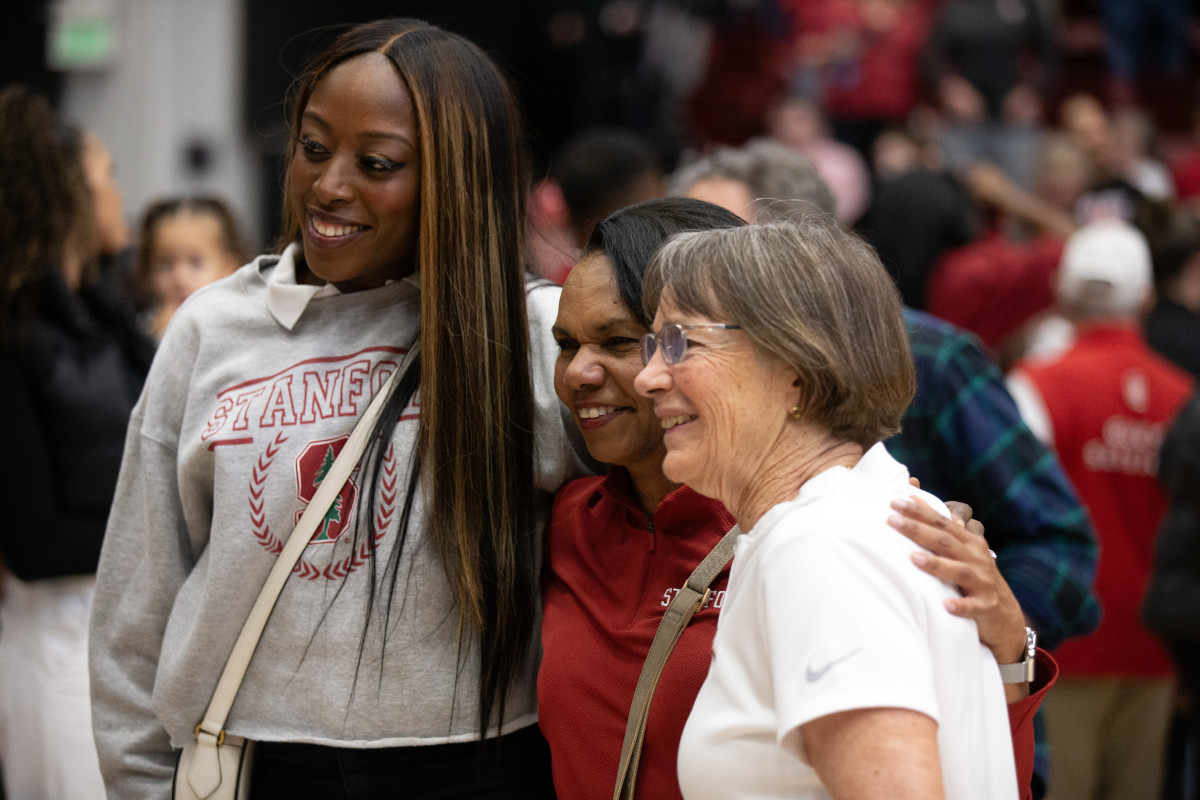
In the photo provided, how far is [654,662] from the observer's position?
159 cm

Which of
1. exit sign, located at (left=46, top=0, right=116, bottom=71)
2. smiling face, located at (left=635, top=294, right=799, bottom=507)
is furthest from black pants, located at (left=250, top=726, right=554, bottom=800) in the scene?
exit sign, located at (left=46, top=0, right=116, bottom=71)

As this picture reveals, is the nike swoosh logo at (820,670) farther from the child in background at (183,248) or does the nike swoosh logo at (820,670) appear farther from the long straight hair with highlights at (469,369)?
the child in background at (183,248)

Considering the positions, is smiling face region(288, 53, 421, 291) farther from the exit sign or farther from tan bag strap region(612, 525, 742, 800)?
the exit sign

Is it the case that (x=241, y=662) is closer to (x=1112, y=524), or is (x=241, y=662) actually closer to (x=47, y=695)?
(x=47, y=695)

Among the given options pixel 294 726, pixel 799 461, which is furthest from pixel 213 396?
pixel 799 461

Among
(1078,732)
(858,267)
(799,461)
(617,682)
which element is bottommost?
(1078,732)

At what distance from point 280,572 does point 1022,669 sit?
3.31 feet

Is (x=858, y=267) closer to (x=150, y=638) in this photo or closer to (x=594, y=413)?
(x=594, y=413)

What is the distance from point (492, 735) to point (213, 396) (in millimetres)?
653

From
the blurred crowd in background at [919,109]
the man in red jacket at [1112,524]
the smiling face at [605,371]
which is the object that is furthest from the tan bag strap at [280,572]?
the man in red jacket at [1112,524]

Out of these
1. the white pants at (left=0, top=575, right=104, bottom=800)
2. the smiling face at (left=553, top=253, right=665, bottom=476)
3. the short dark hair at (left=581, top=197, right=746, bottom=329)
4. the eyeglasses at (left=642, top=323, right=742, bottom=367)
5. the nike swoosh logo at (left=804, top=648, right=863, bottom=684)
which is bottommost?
the white pants at (left=0, top=575, right=104, bottom=800)

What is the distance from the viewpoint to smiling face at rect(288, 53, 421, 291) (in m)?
1.77

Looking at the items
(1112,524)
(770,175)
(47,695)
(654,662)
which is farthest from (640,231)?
(1112,524)

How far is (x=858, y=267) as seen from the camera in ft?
4.60
